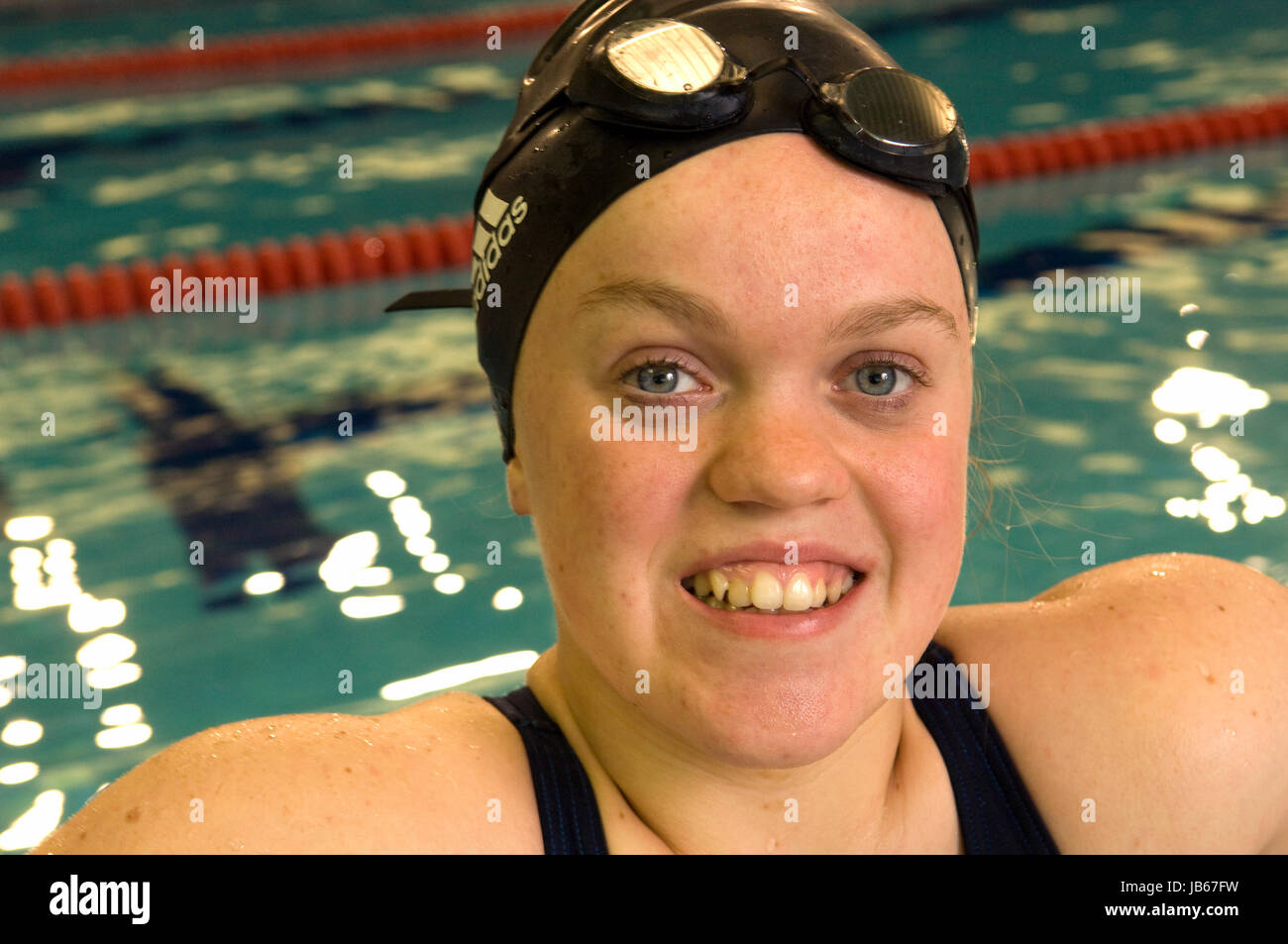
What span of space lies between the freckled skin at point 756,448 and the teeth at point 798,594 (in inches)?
1.6

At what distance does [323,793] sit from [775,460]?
54 centimetres

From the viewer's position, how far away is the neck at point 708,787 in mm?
1535

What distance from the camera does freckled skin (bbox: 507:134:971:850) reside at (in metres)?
1.31

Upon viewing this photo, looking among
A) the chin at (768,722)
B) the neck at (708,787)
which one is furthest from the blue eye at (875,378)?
the neck at (708,787)

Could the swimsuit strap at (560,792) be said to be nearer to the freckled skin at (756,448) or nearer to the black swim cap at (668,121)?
the freckled skin at (756,448)

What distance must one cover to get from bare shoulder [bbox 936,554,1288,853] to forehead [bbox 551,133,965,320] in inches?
25.2

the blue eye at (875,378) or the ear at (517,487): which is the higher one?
the blue eye at (875,378)

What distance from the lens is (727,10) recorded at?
5.04 ft

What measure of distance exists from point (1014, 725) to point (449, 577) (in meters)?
2.13

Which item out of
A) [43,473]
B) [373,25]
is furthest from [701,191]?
[373,25]

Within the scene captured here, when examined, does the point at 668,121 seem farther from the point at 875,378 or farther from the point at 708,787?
the point at 708,787

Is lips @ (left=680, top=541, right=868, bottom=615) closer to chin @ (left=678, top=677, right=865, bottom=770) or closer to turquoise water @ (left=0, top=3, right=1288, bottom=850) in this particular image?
chin @ (left=678, top=677, right=865, bottom=770)

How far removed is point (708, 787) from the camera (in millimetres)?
1544

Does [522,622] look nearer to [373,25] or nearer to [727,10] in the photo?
[727,10]
